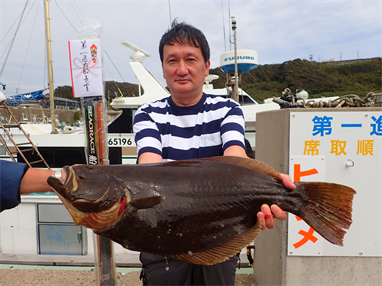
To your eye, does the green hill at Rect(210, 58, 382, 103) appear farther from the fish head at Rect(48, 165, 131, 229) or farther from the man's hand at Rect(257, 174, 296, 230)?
the fish head at Rect(48, 165, 131, 229)

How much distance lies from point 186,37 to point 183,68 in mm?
256

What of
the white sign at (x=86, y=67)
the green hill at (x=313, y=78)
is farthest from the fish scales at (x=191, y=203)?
the green hill at (x=313, y=78)

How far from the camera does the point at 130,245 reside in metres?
1.39

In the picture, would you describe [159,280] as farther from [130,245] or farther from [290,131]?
[290,131]

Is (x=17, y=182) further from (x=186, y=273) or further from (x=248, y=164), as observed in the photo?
(x=248, y=164)

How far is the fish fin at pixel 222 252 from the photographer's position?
1.46 metres

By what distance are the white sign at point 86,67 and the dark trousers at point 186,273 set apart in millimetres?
1827

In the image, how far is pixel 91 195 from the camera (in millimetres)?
→ 1315

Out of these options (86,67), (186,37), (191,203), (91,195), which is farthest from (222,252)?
(86,67)

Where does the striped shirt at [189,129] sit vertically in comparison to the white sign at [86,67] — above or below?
below

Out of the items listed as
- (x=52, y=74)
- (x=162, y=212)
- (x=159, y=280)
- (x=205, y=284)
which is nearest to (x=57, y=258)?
(x=159, y=280)

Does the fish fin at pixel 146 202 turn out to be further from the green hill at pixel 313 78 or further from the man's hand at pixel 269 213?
the green hill at pixel 313 78

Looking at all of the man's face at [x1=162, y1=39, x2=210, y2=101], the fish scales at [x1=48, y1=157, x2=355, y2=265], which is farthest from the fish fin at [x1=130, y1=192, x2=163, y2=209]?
the man's face at [x1=162, y1=39, x2=210, y2=101]

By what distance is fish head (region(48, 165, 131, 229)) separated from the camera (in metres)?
1.29
